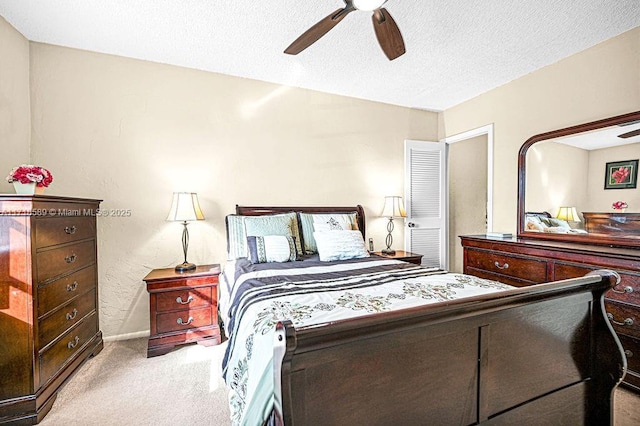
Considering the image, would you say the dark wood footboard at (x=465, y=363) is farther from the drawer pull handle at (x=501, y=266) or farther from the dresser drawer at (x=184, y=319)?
the dresser drawer at (x=184, y=319)

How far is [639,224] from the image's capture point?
2238mm

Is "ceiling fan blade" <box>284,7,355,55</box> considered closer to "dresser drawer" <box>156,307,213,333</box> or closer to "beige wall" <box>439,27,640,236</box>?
"dresser drawer" <box>156,307,213,333</box>

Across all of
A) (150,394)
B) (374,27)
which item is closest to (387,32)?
(374,27)

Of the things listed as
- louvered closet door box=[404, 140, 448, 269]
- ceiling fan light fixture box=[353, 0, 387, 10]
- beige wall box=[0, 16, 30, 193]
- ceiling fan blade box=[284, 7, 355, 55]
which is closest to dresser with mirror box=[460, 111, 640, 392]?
louvered closet door box=[404, 140, 448, 269]

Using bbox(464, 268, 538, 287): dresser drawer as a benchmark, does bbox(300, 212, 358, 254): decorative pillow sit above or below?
above

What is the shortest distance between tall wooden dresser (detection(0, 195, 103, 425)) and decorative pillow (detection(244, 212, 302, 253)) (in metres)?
1.32

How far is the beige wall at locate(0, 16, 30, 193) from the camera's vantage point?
2.21m

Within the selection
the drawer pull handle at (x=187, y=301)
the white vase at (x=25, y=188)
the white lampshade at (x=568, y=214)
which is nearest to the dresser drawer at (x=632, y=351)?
the white lampshade at (x=568, y=214)

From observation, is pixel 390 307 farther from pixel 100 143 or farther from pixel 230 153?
pixel 100 143

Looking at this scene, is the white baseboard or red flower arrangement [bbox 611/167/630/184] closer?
red flower arrangement [bbox 611/167/630/184]

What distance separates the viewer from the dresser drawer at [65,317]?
184cm

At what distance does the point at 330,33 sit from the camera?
7.87 ft

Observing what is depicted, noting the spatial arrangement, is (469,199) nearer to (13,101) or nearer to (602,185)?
(602,185)

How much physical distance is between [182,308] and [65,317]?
77 centimetres
